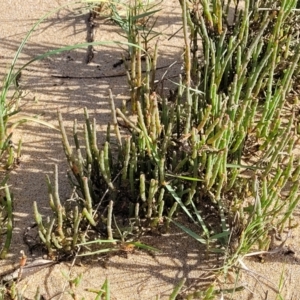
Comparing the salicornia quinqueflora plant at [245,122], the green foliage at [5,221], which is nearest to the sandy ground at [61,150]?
the green foliage at [5,221]

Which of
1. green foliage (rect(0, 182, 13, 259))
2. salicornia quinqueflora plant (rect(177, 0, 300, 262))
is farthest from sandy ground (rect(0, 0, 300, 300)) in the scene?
salicornia quinqueflora plant (rect(177, 0, 300, 262))

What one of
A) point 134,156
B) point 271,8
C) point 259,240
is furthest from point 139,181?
point 271,8

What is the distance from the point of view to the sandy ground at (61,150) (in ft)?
5.70

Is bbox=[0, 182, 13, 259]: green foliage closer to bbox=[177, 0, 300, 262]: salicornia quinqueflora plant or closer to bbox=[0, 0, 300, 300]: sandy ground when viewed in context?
bbox=[0, 0, 300, 300]: sandy ground

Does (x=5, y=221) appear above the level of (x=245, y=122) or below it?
below

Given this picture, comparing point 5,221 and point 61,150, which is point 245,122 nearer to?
point 61,150

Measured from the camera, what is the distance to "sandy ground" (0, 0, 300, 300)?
1.74 meters

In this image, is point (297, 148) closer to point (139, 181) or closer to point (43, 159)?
point (139, 181)

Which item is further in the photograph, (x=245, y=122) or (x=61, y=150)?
(x=61, y=150)

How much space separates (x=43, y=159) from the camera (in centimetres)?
204

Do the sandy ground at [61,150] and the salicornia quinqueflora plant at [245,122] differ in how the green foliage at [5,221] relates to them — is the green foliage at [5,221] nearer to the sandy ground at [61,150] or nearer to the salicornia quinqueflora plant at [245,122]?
the sandy ground at [61,150]

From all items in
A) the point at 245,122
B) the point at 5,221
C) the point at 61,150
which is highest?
the point at 245,122

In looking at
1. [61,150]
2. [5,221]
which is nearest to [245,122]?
[61,150]

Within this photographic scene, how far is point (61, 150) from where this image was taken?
6.79 ft
